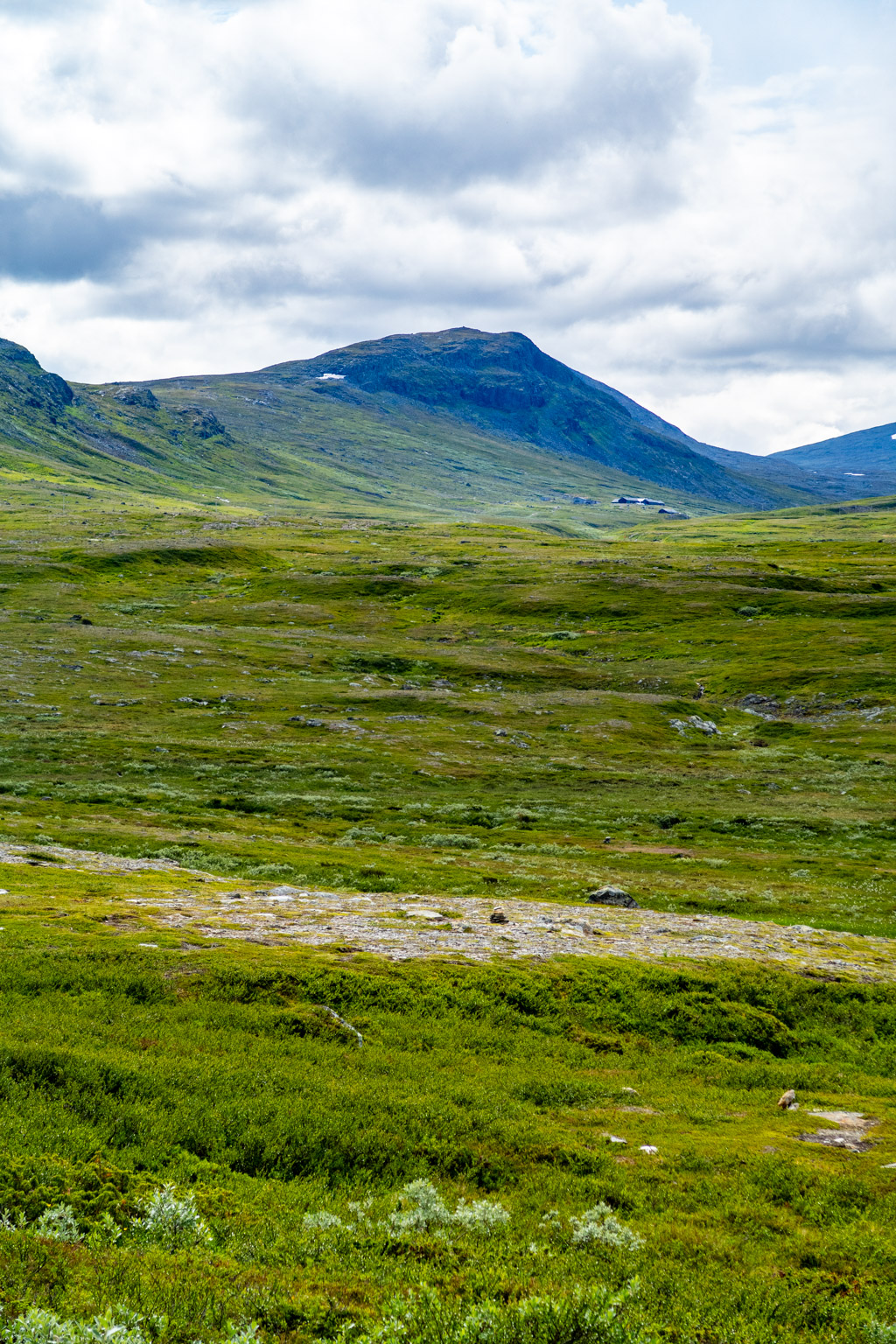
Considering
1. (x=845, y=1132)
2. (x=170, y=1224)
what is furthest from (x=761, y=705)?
(x=170, y=1224)

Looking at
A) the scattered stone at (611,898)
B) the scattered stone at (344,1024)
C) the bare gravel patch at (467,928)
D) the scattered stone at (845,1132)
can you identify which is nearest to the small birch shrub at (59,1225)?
the scattered stone at (344,1024)

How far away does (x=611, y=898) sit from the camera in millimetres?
34594

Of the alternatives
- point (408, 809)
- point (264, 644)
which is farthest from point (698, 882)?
point (264, 644)

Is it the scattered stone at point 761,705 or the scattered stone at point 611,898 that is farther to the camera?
the scattered stone at point 761,705

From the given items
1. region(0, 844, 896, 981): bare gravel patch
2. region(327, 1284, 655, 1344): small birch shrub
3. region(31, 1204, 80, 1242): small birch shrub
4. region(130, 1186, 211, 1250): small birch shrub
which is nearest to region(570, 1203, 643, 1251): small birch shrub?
region(327, 1284, 655, 1344): small birch shrub

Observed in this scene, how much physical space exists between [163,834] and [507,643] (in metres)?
91.2

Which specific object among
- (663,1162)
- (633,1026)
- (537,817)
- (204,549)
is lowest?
(537,817)

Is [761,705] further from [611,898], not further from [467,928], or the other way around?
[467,928]

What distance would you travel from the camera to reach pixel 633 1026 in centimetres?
1936

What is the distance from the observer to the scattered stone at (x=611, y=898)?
3438cm

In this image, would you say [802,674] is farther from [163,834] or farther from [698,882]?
[163,834]

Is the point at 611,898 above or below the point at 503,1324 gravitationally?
below

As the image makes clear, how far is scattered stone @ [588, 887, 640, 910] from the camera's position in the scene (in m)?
34.4

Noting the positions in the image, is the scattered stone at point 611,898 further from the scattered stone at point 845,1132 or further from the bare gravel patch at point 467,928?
the scattered stone at point 845,1132
